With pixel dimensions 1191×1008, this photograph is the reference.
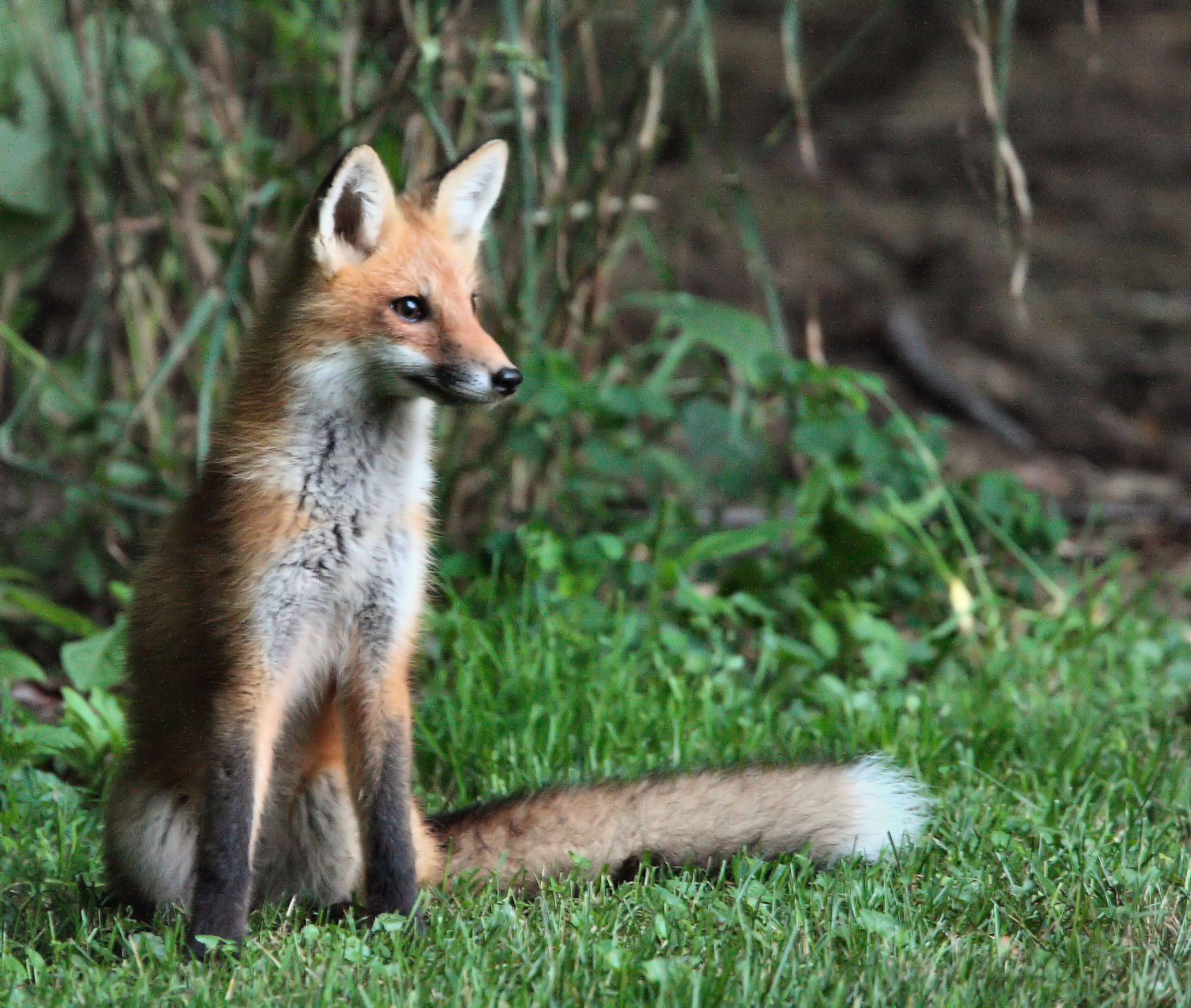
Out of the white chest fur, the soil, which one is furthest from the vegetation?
the soil

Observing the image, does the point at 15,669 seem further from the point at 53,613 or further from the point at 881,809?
the point at 881,809

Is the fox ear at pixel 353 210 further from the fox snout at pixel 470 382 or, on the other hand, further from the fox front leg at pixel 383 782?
Answer: the fox front leg at pixel 383 782

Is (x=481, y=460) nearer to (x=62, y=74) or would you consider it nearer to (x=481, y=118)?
(x=481, y=118)

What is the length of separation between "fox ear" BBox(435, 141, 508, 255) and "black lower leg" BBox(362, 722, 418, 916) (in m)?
1.13

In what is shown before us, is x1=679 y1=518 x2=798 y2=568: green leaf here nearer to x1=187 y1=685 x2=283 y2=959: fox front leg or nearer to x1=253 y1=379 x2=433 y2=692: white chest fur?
x1=253 y1=379 x2=433 y2=692: white chest fur

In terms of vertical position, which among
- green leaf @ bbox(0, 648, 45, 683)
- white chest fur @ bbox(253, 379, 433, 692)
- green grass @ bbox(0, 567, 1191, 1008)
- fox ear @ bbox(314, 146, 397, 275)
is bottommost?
green grass @ bbox(0, 567, 1191, 1008)

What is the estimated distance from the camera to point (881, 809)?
10.3ft

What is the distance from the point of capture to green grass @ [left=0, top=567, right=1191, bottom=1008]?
2482 mm

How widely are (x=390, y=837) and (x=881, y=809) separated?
1.13 m

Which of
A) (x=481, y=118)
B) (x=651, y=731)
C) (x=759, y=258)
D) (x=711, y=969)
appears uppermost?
(x=481, y=118)

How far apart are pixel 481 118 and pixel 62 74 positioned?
1704 millimetres

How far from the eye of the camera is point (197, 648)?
284 centimetres

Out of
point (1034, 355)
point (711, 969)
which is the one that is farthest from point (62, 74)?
point (1034, 355)

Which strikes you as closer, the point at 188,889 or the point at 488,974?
the point at 488,974
